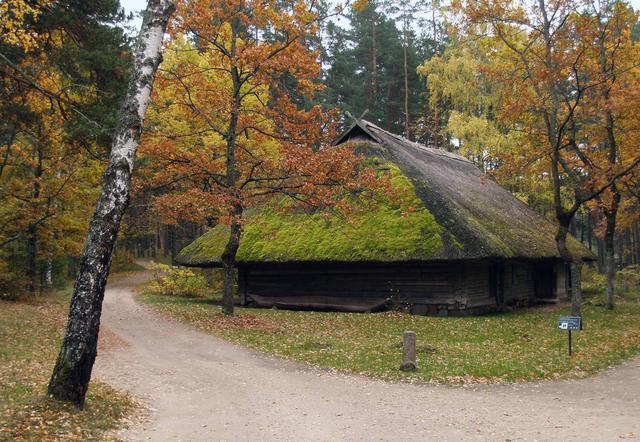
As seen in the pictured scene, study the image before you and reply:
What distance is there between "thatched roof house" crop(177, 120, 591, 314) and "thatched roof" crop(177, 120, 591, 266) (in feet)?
0.15

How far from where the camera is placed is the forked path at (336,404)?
7.29 metres

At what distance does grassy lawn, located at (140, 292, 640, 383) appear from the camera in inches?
438

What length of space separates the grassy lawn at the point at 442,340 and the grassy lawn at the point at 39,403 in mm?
4620

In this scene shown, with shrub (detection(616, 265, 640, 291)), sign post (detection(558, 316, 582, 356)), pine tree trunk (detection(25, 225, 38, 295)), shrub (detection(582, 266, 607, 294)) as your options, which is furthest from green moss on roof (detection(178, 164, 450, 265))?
shrub (detection(616, 265, 640, 291))

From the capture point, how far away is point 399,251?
61.8ft

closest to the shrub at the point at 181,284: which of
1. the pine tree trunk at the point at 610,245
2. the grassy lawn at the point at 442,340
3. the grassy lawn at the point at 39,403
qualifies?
the grassy lawn at the point at 442,340

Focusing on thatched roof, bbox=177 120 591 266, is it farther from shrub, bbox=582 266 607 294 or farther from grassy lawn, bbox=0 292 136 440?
grassy lawn, bbox=0 292 136 440

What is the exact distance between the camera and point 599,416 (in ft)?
26.9

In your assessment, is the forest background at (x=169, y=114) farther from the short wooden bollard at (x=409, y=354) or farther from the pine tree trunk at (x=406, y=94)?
the short wooden bollard at (x=409, y=354)

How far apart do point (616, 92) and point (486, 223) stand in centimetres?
641

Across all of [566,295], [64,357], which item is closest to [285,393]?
[64,357]

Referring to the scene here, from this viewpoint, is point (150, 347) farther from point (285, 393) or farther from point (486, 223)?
point (486, 223)

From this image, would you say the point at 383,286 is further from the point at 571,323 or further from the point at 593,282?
the point at 593,282

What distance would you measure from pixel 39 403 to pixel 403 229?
1450cm
